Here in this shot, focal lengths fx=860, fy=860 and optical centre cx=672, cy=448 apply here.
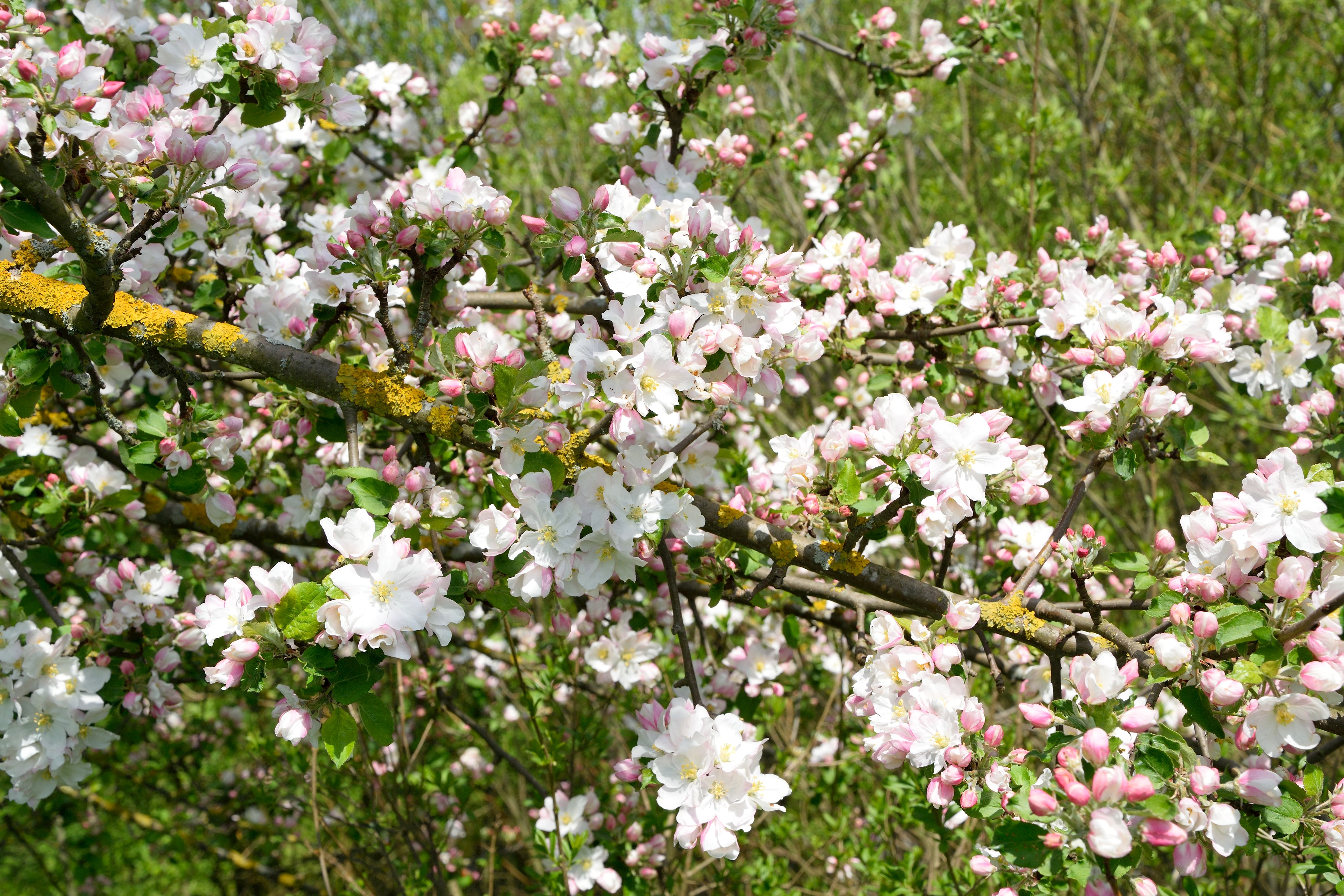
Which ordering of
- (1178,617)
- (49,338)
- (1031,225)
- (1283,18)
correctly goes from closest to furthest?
(1178,617) → (49,338) → (1031,225) → (1283,18)

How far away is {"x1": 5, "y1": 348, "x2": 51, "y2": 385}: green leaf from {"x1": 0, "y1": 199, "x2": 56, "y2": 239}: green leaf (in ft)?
0.88

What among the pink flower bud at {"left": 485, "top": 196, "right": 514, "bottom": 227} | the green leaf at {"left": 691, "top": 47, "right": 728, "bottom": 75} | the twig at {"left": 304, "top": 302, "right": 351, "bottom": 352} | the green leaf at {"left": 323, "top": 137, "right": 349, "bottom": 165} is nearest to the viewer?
the pink flower bud at {"left": 485, "top": 196, "right": 514, "bottom": 227}

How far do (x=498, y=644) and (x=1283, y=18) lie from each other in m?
5.90

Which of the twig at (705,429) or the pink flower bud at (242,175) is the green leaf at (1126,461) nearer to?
the twig at (705,429)

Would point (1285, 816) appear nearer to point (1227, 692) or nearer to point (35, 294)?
point (1227, 692)

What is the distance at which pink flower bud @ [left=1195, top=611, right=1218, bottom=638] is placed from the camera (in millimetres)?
1397

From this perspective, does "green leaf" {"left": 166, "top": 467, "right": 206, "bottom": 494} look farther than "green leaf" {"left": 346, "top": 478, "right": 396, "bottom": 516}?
Yes

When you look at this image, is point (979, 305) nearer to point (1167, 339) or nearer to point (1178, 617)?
point (1167, 339)

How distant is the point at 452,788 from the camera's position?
3029 millimetres

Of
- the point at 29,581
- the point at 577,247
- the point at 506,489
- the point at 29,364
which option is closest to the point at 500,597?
the point at 506,489

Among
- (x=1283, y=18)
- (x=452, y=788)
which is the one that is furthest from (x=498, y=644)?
(x=1283, y=18)

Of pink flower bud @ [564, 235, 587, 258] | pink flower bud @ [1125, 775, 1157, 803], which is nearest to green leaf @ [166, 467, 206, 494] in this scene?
pink flower bud @ [564, 235, 587, 258]

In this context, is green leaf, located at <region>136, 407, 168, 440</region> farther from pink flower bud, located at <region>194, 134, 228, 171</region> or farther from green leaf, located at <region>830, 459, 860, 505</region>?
green leaf, located at <region>830, 459, 860, 505</region>

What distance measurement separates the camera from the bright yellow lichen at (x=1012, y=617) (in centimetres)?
176
